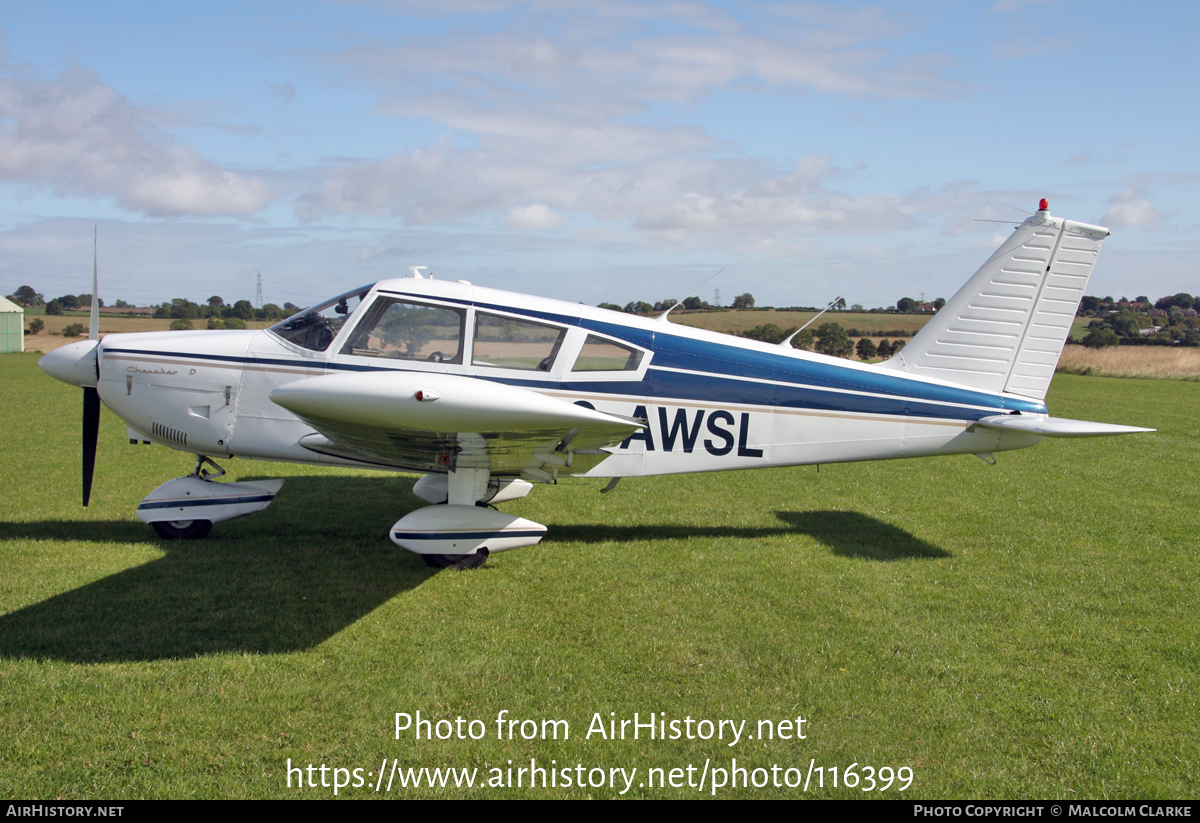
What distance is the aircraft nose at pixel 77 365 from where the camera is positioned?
20.8ft

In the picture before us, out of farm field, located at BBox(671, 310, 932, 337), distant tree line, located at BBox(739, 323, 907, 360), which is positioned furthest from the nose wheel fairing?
farm field, located at BBox(671, 310, 932, 337)

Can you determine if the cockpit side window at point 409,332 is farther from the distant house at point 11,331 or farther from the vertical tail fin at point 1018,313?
the distant house at point 11,331

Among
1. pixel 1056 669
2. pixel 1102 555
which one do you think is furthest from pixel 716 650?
pixel 1102 555

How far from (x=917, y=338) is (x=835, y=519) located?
210 cm

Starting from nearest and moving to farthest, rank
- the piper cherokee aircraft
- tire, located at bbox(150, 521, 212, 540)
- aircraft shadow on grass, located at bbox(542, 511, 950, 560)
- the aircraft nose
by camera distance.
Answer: the piper cherokee aircraft
the aircraft nose
tire, located at bbox(150, 521, 212, 540)
aircraft shadow on grass, located at bbox(542, 511, 950, 560)

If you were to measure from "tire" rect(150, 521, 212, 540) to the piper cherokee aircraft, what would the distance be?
23mm

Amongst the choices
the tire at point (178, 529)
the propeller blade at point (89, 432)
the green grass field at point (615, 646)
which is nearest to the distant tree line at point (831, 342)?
the green grass field at point (615, 646)

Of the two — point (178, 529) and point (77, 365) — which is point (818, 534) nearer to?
point (178, 529)

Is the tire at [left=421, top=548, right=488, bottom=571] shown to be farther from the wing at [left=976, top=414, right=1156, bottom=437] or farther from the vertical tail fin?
the wing at [left=976, top=414, right=1156, bottom=437]

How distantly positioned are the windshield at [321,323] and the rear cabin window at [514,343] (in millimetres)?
1044

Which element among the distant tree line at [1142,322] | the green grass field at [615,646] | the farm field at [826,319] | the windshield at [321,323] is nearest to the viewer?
the green grass field at [615,646]

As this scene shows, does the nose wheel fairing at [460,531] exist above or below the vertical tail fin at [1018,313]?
below

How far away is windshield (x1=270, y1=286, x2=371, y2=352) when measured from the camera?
6.09m

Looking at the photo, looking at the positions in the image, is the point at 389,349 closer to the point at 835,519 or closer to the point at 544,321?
the point at 544,321
